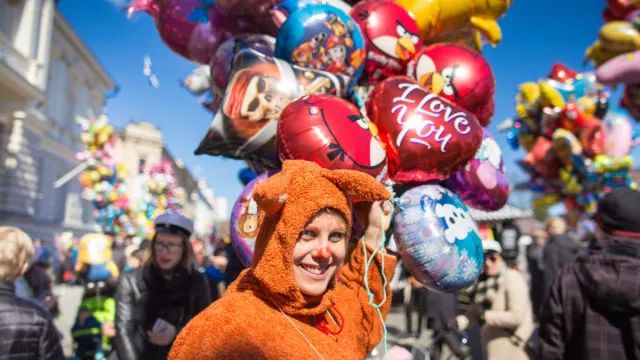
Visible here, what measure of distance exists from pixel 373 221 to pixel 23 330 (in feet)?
5.41

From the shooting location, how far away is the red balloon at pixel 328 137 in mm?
1851

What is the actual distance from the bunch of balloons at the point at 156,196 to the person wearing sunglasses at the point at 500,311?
280 inches

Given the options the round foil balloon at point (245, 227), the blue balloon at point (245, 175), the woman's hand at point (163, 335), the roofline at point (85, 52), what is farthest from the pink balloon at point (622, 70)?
the roofline at point (85, 52)

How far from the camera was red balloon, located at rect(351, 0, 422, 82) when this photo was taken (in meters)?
2.53

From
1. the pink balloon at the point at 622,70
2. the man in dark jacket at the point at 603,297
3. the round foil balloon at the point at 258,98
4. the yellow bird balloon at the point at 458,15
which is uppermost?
the pink balloon at the point at 622,70

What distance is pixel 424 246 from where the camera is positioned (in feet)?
6.70

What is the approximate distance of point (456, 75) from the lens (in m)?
2.45

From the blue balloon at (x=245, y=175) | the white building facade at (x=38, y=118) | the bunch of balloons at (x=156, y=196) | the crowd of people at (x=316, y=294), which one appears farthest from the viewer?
the white building facade at (x=38, y=118)

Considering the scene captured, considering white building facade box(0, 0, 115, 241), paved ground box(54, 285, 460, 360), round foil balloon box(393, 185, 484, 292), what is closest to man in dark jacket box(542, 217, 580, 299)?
paved ground box(54, 285, 460, 360)

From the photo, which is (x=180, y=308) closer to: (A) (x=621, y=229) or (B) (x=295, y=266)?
(B) (x=295, y=266)

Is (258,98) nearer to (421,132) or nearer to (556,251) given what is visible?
(421,132)

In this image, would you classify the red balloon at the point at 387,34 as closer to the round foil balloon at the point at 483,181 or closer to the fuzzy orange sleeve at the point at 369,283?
the round foil balloon at the point at 483,181

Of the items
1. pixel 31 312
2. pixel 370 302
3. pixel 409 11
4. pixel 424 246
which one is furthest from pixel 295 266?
pixel 409 11

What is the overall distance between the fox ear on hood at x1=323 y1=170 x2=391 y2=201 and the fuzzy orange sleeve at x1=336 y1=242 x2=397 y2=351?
0.44m
